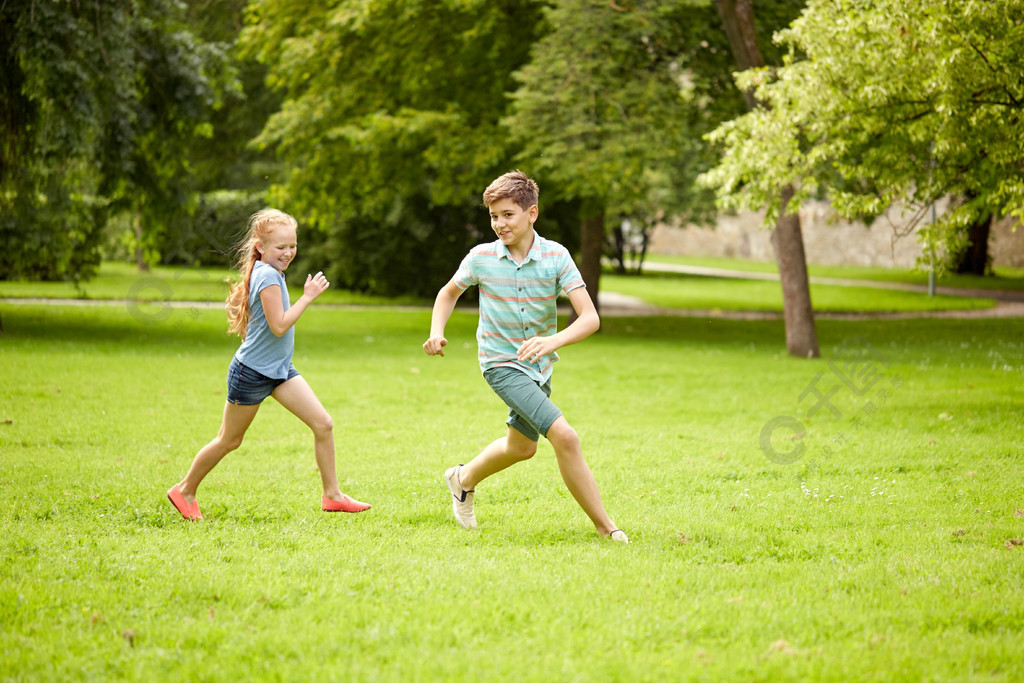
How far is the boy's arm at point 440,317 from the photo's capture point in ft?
17.3

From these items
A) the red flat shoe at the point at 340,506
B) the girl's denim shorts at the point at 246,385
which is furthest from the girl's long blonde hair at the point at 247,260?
the red flat shoe at the point at 340,506

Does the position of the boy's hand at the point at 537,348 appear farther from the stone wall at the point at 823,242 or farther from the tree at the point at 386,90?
the stone wall at the point at 823,242

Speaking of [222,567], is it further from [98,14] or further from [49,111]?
[98,14]

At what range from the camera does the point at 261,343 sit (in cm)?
600

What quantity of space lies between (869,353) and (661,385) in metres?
5.64

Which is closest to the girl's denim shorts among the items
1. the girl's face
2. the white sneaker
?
the girl's face

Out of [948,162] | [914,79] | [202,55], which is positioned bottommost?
[948,162]

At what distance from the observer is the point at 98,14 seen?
15023 millimetres

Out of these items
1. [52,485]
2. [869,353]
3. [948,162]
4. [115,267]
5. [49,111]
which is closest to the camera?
[52,485]

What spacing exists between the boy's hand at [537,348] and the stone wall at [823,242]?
101 ft

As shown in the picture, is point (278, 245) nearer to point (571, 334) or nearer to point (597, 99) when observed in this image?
point (571, 334)

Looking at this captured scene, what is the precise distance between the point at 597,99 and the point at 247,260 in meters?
12.8

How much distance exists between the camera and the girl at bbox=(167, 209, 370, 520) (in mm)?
5961

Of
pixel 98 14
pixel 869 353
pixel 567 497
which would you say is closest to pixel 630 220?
pixel 869 353
